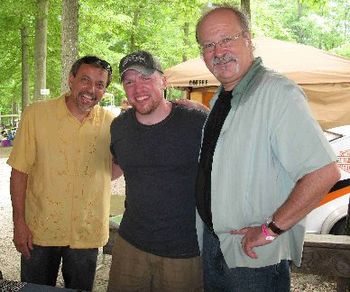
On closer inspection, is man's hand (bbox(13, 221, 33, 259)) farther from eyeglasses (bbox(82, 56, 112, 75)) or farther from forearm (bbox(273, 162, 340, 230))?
forearm (bbox(273, 162, 340, 230))

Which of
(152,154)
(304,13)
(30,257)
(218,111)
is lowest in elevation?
(30,257)

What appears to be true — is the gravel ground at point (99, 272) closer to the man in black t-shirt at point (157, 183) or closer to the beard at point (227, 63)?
the man in black t-shirt at point (157, 183)

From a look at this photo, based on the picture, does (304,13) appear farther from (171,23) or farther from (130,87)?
(130,87)

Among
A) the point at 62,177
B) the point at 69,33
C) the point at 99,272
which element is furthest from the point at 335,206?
the point at 69,33

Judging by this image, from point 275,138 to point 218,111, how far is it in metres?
0.54

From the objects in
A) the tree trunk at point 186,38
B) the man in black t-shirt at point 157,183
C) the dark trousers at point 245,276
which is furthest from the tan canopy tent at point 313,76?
the tree trunk at point 186,38

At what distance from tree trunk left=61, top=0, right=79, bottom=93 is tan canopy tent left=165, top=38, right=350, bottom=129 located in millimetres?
2667

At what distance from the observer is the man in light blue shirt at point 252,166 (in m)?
1.85

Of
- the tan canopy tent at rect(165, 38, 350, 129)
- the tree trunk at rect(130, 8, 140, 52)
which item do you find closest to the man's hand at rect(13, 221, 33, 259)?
the tan canopy tent at rect(165, 38, 350, 129)

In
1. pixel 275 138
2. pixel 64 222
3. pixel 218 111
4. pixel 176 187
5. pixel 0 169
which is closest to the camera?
pixel 275 138

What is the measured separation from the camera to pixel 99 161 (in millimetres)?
3229

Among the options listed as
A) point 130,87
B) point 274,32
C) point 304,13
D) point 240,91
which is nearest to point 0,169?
point 130,87

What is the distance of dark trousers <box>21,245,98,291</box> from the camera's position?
320 cm

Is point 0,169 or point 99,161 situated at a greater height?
point 99,161
